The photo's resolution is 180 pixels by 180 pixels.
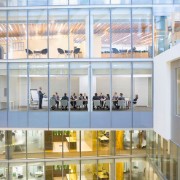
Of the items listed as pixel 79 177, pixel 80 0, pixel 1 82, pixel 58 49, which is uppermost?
pixel 80 0

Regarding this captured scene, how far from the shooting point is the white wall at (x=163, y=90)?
58.4 feet

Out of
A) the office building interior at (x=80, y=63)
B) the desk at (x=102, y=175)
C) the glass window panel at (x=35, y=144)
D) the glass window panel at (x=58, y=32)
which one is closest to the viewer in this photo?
the office building interior at (x=80, y=63)

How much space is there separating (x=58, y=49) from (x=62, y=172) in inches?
294

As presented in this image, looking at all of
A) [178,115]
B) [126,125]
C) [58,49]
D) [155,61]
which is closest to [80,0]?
[58,49]

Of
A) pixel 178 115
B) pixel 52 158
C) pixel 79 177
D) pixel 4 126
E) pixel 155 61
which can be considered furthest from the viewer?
pixel 52 158

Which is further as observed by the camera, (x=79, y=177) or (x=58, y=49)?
(x=79, y=177)

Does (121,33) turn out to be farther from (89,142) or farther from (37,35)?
(89,142)

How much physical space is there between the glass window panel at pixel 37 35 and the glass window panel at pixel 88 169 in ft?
23.8

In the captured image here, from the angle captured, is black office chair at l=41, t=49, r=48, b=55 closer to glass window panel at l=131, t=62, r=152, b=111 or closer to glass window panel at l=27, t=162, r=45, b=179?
glass window panel at l=131, t=62, r=152, b=111

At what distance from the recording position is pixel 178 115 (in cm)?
1667

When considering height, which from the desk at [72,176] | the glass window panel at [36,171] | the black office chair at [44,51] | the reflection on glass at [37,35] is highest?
the reflection on glass at [37,35]

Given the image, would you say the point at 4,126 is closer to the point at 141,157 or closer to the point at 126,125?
the point at 126,125

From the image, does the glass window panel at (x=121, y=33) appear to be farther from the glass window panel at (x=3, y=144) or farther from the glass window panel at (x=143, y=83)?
the glass window panel at (x=3, y=144)

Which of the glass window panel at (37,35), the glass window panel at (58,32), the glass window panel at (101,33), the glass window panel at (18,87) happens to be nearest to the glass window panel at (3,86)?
the glass window panel at (18,87)
